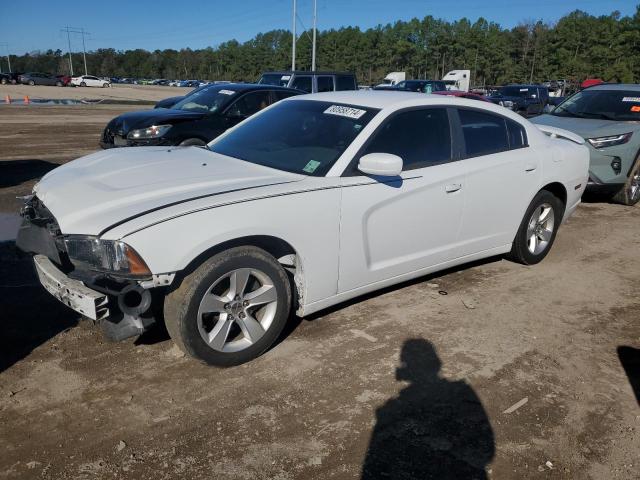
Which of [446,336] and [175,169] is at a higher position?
[175,169]

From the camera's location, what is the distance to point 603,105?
28.7ft

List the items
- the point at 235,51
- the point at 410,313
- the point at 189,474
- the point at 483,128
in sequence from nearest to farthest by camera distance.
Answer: the point at 189,474 → the point at 410,313 → the point at 483,128 → the point at 235,51

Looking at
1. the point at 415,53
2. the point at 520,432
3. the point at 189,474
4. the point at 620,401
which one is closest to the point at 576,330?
the point at 620,401

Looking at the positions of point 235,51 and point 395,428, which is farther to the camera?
point 235,51

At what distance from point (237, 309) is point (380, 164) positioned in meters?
1.31

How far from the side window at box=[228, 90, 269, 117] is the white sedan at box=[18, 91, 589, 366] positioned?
5.01 metres

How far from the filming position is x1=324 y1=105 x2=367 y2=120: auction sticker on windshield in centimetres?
403

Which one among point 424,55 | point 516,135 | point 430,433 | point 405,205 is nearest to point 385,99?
point 405,205

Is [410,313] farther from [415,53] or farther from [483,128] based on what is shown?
[415,53]

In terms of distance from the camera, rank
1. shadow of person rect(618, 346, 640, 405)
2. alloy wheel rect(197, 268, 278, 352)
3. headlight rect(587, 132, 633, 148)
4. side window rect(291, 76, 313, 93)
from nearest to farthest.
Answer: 1. alloy wheel rect(197, 268, 278, 352)
2. shadow of person rect(618, 346, 640, 405)
3. headlight rect(587, 132, 633, 148)
4. side window rect(291, 76, 313, 93)

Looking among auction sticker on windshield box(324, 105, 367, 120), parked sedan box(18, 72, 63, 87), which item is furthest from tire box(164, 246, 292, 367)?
parked sedan box(18, 72, 63, 87)

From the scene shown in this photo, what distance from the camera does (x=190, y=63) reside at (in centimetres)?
14400

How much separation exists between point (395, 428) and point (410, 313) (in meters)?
1.51

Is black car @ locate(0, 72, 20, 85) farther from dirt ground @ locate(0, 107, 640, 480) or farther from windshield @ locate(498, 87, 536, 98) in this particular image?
dirt ground @ locate(0, 107, 640, 480)
